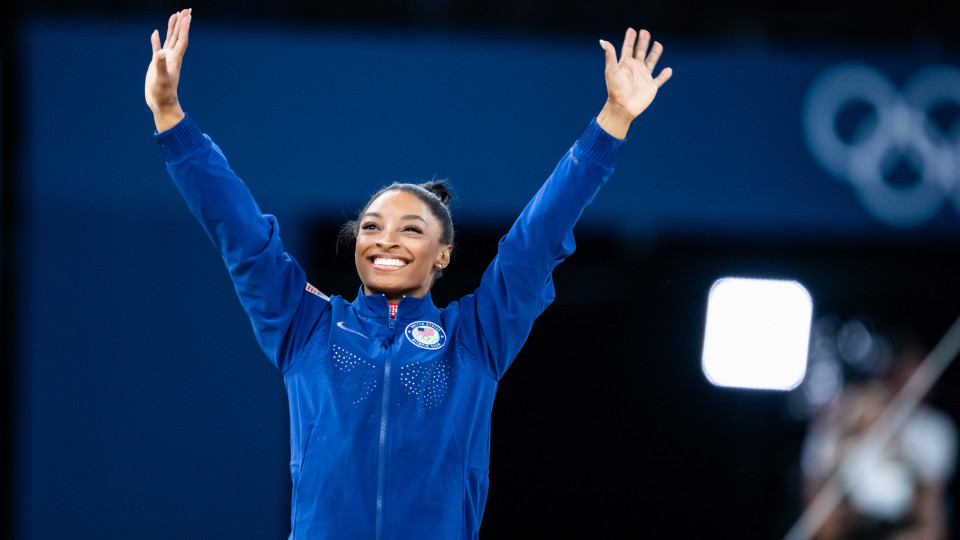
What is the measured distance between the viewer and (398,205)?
2.04 m

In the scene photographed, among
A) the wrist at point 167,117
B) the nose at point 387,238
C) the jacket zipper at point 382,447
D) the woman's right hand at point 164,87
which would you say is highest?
the woman's right hand at point 164,87

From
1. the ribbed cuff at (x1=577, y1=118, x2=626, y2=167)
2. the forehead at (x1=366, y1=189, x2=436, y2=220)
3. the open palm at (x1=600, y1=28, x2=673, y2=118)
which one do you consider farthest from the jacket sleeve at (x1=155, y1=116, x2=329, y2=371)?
the open palm at (x1=600, y1=28, x2=673, y2=118)

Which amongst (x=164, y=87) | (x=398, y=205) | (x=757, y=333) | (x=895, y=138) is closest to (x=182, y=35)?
(x=164, y=87)

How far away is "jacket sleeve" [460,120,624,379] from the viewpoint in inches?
72.2

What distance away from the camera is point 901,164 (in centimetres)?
449

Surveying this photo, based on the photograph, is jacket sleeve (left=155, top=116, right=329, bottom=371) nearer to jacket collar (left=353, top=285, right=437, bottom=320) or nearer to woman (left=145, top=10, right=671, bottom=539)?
woman (left=145, top=10, right=671, bottom=539)

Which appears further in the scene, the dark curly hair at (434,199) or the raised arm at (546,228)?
the dark curly hair at (434,199)

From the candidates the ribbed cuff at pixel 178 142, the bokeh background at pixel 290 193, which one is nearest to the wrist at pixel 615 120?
the ribbed cuff at pixel 178 142

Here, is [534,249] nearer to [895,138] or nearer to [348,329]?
[348,329]

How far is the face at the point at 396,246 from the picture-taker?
1978 mm

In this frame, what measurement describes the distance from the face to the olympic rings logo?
300cm

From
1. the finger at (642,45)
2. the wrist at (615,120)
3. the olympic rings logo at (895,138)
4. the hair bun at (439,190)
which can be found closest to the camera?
the wrist at (615,120)

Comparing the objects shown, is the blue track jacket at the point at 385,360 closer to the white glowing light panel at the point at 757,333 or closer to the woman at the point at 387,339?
the woman at the point at 387,339

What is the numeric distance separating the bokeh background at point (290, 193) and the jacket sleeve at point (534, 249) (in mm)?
2258
